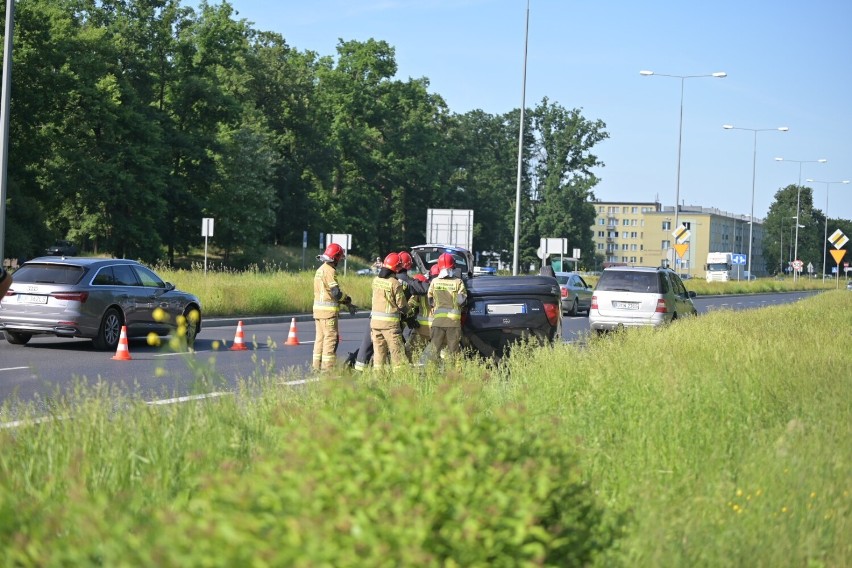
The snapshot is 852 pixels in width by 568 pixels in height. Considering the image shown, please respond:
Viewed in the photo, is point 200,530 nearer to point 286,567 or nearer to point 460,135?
point 286,567

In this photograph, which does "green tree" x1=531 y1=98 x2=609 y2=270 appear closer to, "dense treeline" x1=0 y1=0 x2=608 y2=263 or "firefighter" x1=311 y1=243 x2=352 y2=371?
"dense treeline" x1=0 y1=0 x2=608 y2=263

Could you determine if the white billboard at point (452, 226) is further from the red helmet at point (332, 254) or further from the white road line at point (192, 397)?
the white road line at point (192, 397)

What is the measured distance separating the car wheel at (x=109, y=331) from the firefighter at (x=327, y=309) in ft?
22.7

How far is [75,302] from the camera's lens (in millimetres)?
19734

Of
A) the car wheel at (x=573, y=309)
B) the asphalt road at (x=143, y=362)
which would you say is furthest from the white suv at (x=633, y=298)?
the car wheel at (x=573, y=309)

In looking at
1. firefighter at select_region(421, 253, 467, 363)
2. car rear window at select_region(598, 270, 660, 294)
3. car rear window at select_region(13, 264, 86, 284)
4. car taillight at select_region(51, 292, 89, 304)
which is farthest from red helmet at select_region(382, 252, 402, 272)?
car rear window at select_region(598, 270, 660, 294)

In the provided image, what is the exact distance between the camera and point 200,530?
333 centimetres

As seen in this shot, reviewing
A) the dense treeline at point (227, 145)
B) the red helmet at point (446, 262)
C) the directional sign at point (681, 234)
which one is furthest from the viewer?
the dense treeline at point (227, 145)

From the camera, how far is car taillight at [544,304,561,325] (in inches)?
665

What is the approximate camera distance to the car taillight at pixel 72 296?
19719 mm

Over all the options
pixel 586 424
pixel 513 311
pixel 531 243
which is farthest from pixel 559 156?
pixel 586 424

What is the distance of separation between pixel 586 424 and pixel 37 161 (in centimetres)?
5141

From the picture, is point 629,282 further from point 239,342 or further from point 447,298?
point 447,298

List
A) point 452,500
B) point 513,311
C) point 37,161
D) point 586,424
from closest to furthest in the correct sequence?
point 452,500 < point 586,424 < point 513,311 < point 37,161
